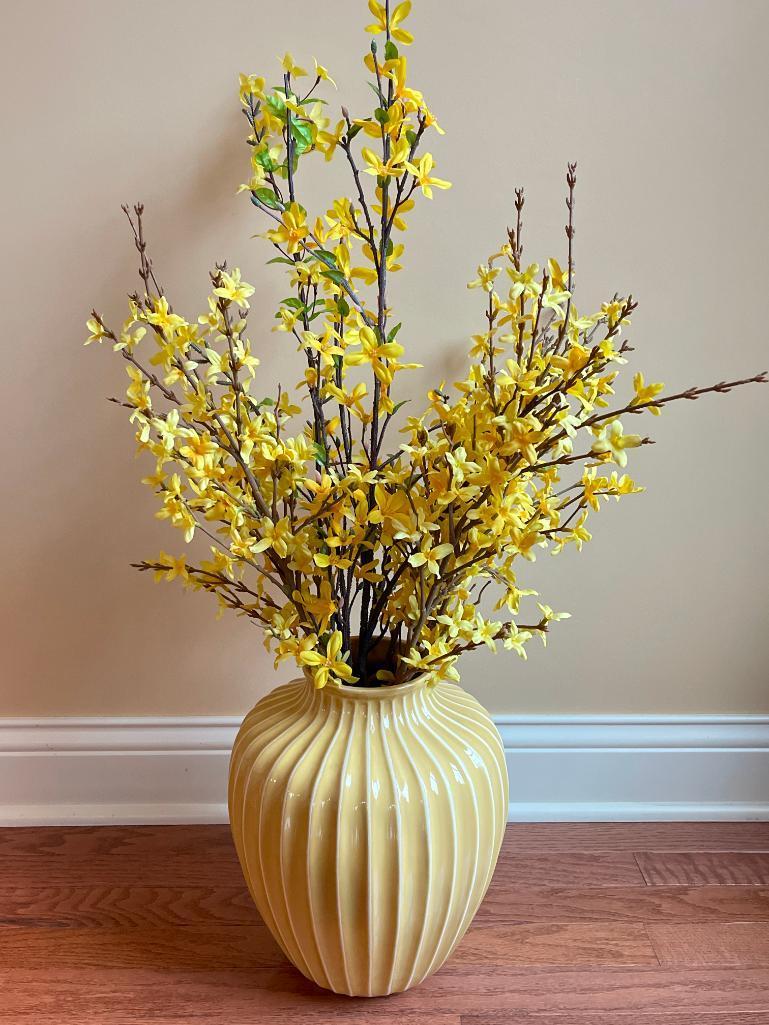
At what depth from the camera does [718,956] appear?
1164 mm

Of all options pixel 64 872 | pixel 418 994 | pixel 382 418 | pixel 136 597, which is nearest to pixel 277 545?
pixel 382 418

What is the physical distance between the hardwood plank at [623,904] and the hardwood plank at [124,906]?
0.36 metres

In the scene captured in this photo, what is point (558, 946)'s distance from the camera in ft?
3.88

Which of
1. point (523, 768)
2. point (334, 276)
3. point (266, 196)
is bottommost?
point (523, 768)

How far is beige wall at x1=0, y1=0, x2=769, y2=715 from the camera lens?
1186mm

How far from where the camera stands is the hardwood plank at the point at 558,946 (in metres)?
1.16

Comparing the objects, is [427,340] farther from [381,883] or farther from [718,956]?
[718,956]

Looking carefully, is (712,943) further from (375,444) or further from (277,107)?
(277,107)

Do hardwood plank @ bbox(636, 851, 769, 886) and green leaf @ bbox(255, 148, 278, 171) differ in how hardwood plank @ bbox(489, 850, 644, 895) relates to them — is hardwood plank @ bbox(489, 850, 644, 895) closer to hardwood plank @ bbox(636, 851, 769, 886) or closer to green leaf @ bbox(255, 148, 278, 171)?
hardwood plank @ bbox(636, 851, 769, 886)

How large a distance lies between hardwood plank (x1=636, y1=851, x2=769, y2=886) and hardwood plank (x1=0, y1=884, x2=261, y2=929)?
60cm

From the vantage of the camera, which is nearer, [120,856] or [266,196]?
[266,196]

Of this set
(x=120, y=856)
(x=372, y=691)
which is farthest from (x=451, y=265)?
(x=120, y=856)

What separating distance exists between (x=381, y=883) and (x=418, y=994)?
0.79ft

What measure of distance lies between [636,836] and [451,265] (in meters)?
0.94
